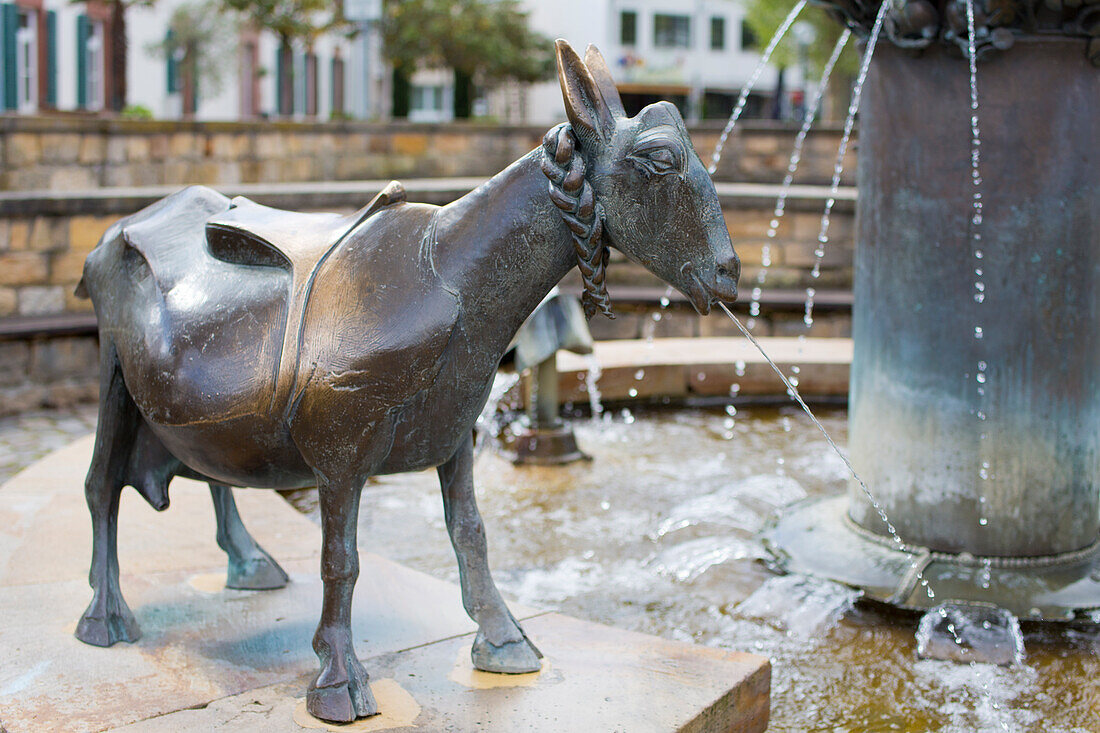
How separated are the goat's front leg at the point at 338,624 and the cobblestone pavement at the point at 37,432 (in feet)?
11.8

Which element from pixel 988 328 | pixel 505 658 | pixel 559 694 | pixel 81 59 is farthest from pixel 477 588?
pixel 81 59

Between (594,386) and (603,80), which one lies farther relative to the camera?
(594,386)

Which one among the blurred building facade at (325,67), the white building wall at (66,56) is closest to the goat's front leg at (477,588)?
the blurred building facade at (325,67)

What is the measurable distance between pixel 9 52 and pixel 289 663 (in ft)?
62.2

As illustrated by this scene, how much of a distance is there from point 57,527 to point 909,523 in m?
2.65

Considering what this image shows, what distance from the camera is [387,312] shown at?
2385mm

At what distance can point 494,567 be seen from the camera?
4.14 meters

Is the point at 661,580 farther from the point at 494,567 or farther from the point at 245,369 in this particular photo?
the point at 245,369

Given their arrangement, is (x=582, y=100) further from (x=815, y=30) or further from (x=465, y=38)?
(x=465, y=38)

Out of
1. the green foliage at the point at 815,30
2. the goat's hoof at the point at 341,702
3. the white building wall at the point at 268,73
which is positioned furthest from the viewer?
the white building wall at the point at 268,73

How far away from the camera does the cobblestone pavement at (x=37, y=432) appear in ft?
19.4

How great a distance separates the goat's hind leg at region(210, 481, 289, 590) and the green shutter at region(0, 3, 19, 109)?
59.8 feet

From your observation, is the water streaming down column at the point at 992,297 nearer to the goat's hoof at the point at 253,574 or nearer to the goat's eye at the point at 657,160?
the goat's eye at the point at 657,160

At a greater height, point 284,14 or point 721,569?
point 284,14
